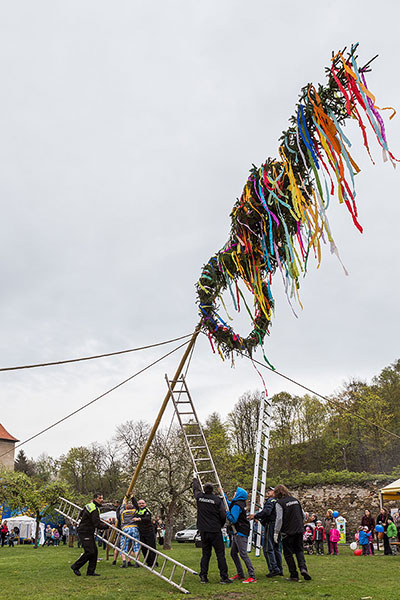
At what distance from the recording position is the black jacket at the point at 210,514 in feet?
25.7

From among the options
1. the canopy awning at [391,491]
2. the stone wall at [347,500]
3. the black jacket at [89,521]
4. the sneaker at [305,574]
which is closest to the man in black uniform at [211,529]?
the sneaker at [305,574]

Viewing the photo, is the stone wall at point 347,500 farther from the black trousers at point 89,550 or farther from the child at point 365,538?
the black trousers at point 89,550

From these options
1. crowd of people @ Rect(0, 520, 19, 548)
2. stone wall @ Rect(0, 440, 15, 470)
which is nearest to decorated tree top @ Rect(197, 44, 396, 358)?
crowd of people @ Rect(0, 520, 19, 548)

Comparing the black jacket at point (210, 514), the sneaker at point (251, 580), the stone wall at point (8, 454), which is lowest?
the sneaker at point (251, 580)

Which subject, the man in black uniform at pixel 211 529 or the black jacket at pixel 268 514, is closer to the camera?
the man in black uniform at pixel 211 529

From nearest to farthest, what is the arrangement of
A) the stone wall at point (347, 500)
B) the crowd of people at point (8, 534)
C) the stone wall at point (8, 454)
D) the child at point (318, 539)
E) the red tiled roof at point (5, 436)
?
the child at point (318, 539) → the stone wall at point (347, 500) → the crowd of people at point (8, 534) → the stone wall at point (8, 454) → the red tiled roof at point (5, 436)

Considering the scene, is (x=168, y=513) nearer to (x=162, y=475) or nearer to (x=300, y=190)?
(x=162, y=475)

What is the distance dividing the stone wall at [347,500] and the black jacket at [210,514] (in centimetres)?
1900

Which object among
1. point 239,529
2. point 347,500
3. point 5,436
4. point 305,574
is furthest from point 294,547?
point 5,436

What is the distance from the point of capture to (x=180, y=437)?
26.4m

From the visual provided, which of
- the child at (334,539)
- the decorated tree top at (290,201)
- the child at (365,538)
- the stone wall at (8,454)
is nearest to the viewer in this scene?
the decorated tree top at (290,201)

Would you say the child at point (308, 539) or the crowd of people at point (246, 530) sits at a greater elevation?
the crowd of people at point (246, 530)

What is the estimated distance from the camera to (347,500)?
26.0 m

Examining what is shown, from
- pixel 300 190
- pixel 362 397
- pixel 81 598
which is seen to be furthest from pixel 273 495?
pixel 362 397
